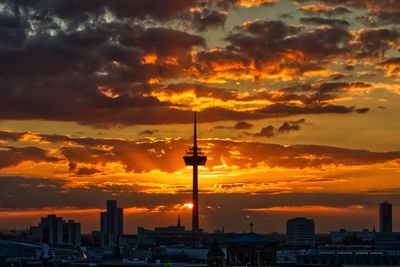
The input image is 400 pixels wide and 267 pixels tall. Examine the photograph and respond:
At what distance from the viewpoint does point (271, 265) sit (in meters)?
185

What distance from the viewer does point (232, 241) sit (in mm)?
186500

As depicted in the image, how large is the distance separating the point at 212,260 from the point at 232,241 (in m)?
8.52

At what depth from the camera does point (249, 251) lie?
Result: 18150 centimetres

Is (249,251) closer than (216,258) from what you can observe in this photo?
No

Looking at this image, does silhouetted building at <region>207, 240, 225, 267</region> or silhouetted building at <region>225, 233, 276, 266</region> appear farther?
silhouetted building at <region>225, 233, 276, 266</region>

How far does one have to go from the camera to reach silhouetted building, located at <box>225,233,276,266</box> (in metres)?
181

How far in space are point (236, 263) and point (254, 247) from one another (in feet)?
12.2

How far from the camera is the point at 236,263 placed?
18200 centimetres

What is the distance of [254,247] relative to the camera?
18125 centimetres

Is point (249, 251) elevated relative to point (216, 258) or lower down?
elevated

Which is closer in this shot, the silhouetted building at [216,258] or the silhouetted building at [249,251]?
the silhouetted building at [216,258]

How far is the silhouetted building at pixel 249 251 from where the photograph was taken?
181375mm

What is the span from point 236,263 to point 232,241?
5.37 meters
